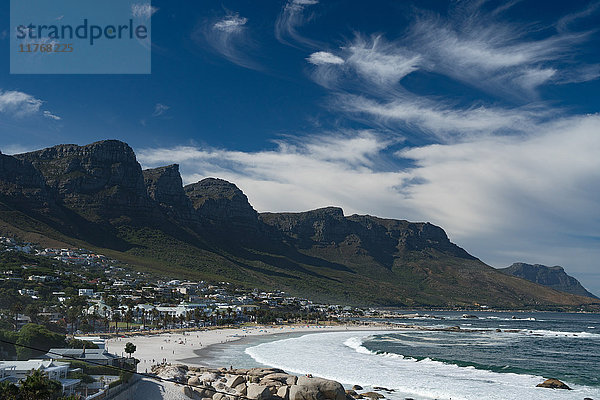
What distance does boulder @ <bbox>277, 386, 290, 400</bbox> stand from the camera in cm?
3207

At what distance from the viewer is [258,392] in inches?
1262

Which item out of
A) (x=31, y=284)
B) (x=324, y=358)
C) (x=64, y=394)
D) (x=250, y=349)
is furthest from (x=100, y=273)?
(x=64, y=394)

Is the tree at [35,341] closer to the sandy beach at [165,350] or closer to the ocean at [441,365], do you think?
the sandy beach at [165,350]

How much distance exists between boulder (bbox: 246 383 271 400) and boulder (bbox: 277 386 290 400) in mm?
799

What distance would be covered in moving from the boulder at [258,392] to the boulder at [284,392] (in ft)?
2.62

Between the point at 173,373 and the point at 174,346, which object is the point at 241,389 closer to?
the point at 173,373

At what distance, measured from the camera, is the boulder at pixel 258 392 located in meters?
31.8

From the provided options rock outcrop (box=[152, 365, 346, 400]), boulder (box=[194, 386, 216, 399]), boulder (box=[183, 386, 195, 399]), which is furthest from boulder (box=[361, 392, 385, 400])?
boulder (box=[183, 386, 195, 399])

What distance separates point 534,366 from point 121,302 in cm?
9526

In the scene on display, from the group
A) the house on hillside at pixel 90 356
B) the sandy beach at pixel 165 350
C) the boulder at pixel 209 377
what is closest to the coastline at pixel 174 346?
the sandy beach at pixel 165 350

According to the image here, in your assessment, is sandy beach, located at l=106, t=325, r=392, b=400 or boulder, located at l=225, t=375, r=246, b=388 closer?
sandy beach, located at l=106, t=325, r=392, b=400

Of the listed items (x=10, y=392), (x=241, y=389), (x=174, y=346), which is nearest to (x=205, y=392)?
(x=241, y=389)

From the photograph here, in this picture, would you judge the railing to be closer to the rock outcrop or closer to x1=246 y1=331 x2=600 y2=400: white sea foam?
the rock outcrop

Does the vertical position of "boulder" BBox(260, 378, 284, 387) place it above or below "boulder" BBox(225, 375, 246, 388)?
above
